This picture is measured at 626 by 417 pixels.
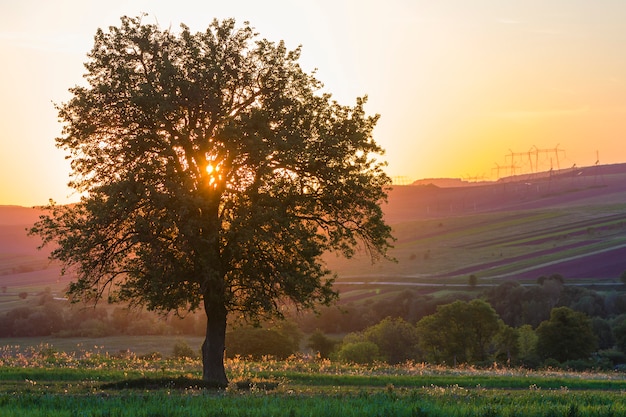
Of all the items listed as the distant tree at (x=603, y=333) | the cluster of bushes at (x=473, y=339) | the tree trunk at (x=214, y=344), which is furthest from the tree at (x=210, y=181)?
the distant tree at (x=603, y=333)

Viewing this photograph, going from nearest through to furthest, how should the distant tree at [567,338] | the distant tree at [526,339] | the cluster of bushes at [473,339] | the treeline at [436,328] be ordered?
1. the distant tree at [567,338]
2. the cluster of bushes at [473,339]
3. the treeline at [436,328]
4. the distant tree at [526,339]

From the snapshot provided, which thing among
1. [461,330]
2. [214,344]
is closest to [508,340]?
[461,330]

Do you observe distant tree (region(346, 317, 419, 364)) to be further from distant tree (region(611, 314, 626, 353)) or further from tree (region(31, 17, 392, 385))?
tree (region(31, 17, 392, 385))

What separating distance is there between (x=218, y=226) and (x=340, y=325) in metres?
110

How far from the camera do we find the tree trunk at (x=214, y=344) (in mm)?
28547

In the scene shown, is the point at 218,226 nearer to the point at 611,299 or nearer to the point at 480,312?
the point at 480,312

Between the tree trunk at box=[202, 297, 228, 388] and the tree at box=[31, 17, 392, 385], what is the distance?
0.06 meters

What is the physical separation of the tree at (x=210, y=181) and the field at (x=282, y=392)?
3536 millimetres

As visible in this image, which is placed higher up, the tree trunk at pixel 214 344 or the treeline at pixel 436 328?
the tree trunk at pixel 214 344

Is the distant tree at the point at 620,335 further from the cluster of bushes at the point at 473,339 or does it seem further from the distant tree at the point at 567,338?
the distant tree at the point at 567,338

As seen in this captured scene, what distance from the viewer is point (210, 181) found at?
28672 millimetres

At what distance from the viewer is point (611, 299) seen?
12812 cm

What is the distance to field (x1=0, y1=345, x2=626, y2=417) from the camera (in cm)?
1656

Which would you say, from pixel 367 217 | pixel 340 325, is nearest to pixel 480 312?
pixel 340 325
